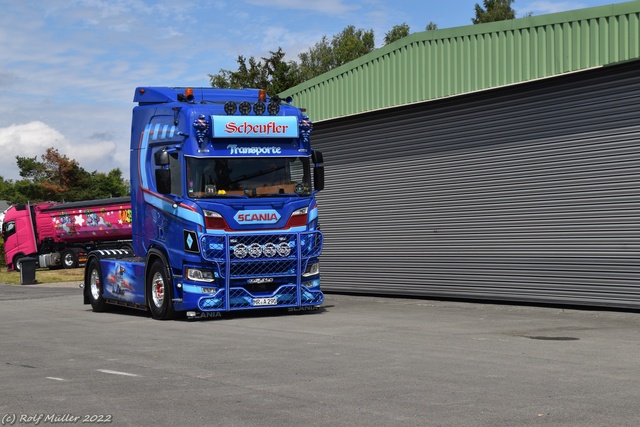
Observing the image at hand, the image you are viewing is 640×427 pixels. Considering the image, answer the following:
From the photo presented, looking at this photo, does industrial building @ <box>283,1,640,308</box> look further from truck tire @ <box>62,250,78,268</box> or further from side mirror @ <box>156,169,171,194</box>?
truck tire @ <box>62,250,78,268</box>

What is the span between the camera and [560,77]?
1783 cm

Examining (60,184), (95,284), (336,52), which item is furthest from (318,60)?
(95,284)

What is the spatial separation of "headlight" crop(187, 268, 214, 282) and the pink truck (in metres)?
31.4

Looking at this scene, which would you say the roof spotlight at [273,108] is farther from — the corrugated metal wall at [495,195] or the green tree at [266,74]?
the green tree at [266,74]

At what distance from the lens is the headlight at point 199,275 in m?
16.7

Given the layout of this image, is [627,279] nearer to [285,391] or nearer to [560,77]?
[560,77]

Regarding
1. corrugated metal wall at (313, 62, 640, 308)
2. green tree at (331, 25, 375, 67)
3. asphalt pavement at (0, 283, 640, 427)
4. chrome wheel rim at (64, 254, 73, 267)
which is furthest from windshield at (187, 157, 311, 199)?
green tree at (331, 25, 375, 67)

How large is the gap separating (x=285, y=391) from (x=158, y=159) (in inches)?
351

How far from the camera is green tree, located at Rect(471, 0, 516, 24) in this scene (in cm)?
7781

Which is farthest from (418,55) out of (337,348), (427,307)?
(337,348)

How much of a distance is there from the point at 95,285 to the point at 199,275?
5.23 metres

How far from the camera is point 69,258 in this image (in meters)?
50.7

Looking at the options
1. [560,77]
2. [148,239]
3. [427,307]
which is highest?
[560,77]

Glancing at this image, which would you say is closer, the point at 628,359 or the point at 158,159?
the point at 628,359
